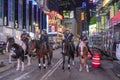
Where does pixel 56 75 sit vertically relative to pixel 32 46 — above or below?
below

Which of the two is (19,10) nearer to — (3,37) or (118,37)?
(3,37)

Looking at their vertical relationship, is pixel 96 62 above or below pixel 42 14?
below

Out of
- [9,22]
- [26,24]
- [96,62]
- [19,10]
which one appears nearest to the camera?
[96,62]

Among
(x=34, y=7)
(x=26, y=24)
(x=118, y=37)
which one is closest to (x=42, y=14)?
(x=34, y=7)

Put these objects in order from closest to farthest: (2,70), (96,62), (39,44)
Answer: (2,70) < (39,44) < (96,62)

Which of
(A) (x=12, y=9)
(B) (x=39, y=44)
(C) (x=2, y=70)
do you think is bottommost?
(C) (x=2, y=70)

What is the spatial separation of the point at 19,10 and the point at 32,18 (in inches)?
639

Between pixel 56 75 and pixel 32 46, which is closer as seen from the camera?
pixel 56 75

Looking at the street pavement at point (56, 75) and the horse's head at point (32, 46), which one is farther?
the horse's head at point (32, 46)

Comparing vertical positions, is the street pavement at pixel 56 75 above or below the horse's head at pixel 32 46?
below

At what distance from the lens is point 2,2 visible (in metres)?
64.8

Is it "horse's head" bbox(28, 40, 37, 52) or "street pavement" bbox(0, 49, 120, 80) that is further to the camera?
"horse's head" bbox(28, 40, 37, 52)

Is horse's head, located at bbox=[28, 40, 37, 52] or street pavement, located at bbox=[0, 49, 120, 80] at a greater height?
horse's head, located at bbox=[28, 40, 37, 52]

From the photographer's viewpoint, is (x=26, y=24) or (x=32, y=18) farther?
(x=32, y=18)
